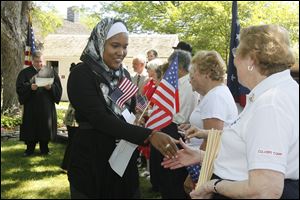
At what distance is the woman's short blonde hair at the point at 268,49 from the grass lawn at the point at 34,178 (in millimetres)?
4412

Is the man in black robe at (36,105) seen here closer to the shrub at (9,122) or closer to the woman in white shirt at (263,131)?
the shrub at (9,122)

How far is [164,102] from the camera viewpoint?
4027 millimetres

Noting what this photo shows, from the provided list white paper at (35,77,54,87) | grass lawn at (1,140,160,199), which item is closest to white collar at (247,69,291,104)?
grass lawn at (1,140,160,199)

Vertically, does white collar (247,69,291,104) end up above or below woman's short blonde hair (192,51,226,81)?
below

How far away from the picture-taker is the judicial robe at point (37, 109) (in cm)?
849

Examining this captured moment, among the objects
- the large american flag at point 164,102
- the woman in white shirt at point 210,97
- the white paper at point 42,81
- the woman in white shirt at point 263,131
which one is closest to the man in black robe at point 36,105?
the white paper at point 42,81

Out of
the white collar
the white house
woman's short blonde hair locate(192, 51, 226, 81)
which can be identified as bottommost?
the white collar

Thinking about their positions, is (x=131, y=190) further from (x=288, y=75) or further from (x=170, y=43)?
(x=170, y=43)

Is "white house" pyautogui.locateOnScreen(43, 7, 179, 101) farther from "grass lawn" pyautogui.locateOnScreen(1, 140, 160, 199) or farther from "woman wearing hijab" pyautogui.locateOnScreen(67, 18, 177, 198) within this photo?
Result: "woman wearing hijab" pyautogui.locateOnScreen(67, 18, 177, 198)

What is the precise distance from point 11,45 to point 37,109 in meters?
5.76

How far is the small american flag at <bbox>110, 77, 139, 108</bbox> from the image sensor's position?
3057mm

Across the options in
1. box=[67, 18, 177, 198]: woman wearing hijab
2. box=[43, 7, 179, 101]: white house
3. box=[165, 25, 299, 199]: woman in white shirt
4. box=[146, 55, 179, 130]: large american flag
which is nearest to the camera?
box=[165, 25, 299, 199]: woman in white shirt

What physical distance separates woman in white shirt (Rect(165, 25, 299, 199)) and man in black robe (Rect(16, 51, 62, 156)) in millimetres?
6752

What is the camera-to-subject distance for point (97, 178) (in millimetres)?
2957
